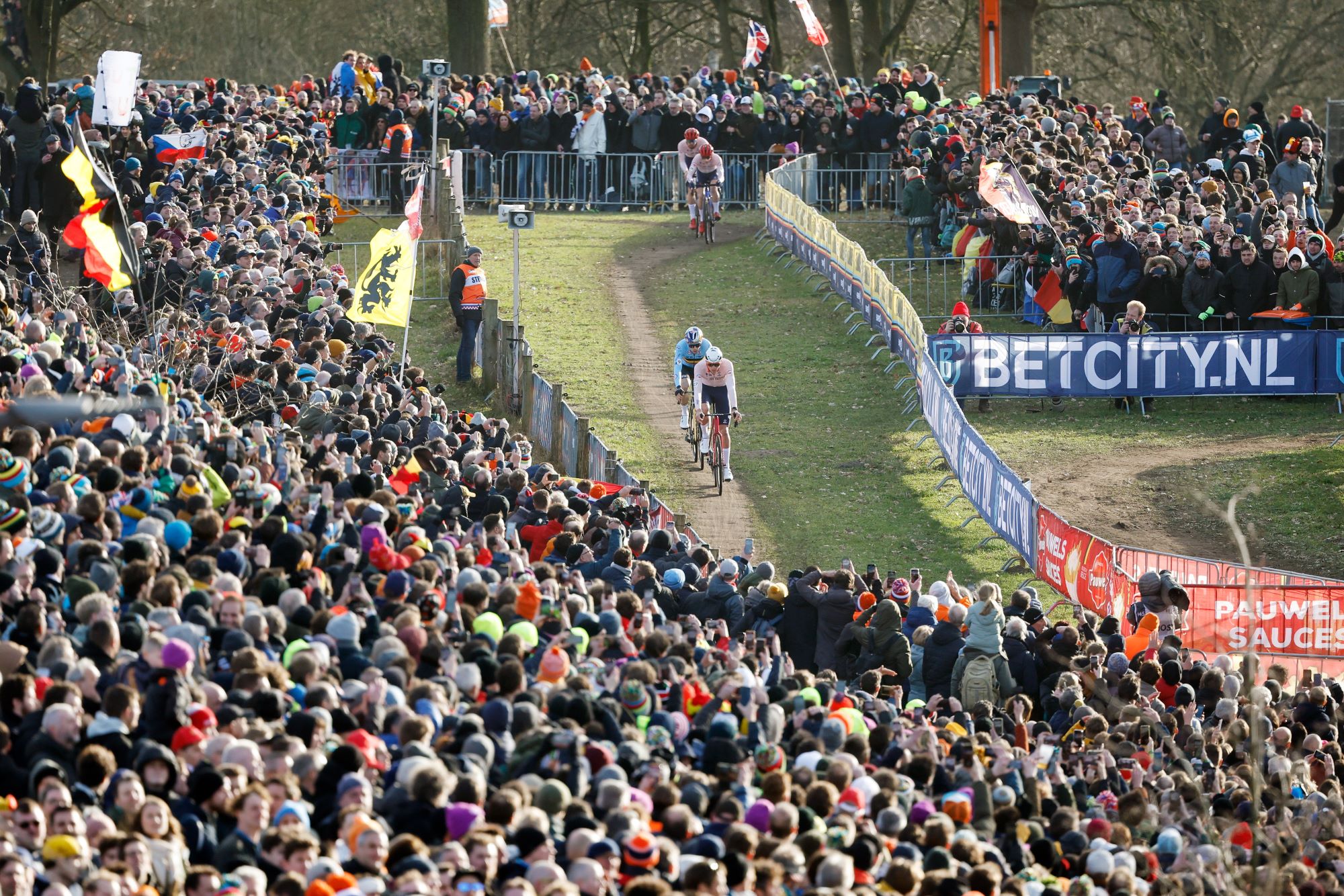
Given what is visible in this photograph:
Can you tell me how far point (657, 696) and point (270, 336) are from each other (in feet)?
34.6

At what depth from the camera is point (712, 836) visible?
1005cm

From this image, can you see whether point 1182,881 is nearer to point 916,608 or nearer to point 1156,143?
point 916,608

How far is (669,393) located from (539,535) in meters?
10.5

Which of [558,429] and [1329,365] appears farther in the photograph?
[1329,365]

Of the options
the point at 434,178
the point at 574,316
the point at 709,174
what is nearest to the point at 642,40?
the point at 709,174

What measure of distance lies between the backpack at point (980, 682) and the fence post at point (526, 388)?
9762mm

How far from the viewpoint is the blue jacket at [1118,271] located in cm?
2633

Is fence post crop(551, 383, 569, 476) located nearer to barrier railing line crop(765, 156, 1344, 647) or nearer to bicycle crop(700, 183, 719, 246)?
barrier railing line crop(765, 156, 1344, 647)

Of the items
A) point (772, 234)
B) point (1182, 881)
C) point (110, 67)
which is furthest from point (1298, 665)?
point (772, 234)

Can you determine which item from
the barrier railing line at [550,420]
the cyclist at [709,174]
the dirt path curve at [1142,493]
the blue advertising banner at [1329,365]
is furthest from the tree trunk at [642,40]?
the dirt path curve at [1142,493]

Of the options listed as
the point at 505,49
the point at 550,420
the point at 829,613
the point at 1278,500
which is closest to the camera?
the point at 829,613

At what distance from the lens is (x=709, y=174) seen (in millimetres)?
34062

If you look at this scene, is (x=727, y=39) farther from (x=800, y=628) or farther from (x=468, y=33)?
(x=800, y=628)

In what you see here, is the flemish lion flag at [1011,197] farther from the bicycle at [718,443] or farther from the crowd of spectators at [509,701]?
the crowd of spectators at [509,701]
